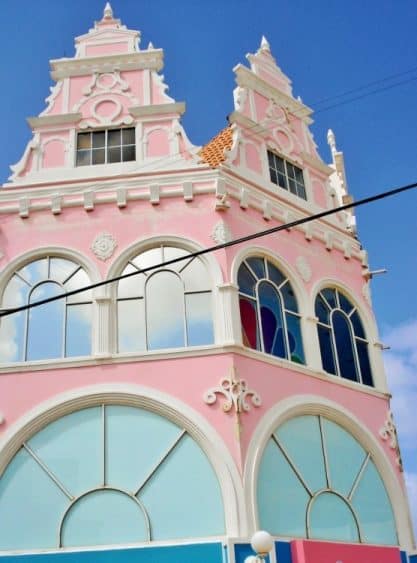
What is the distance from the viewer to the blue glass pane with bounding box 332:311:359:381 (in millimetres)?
16250

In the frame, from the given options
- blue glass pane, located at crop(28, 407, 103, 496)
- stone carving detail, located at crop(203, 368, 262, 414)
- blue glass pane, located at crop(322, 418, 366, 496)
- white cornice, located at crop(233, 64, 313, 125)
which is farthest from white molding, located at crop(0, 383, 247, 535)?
white cornice, located at crop(233, 64, 313, 125)

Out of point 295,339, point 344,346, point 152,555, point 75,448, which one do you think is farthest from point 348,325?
point 152,555

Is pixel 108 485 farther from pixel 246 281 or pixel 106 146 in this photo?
pixel 106 146

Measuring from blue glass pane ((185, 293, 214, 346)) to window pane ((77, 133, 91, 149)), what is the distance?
448cm

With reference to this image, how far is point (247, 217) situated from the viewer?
15.9 metres

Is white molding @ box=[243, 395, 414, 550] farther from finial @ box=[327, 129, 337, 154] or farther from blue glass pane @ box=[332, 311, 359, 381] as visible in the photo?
finial @ box=[327, 129, 337, 154]

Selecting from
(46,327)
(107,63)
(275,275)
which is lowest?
(46,327)

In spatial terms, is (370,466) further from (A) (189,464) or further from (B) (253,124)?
(B) (253,124)

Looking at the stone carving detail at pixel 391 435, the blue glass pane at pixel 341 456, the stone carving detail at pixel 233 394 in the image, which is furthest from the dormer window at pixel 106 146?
the stone carving detail at pixel 391 435

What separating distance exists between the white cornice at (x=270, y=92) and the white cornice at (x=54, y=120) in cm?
414

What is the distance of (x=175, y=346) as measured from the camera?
14203 mm

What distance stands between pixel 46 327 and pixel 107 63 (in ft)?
22.4

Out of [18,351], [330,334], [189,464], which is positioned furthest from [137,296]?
[330,334]

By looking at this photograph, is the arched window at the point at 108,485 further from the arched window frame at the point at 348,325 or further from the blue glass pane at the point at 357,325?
the blue glass pane at the point at 357,325
